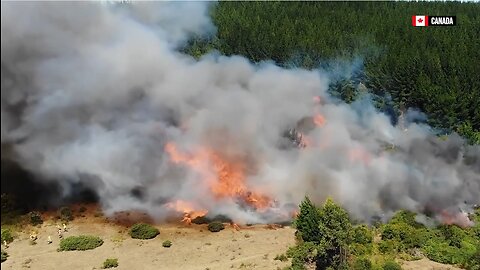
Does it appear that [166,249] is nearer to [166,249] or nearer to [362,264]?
[166,249]

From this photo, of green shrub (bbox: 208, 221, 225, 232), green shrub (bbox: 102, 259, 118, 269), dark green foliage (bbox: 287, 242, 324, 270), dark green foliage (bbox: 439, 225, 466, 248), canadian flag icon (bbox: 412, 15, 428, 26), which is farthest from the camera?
canadian flag icon (bbox: 412, 15, 428, 26)

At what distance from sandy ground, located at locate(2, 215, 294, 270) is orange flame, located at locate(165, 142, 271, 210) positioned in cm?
441

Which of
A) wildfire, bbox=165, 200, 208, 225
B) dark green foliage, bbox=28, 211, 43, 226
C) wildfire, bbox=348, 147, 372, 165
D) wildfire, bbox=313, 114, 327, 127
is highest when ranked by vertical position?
wildfire, bbox=313, 114, 327, 127

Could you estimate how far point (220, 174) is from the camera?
49.0 metres

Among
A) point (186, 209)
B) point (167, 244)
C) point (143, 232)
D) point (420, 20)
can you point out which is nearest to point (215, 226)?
point (186, 209)

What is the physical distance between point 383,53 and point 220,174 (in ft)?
136

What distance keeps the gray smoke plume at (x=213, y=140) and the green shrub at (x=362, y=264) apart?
30.6ft

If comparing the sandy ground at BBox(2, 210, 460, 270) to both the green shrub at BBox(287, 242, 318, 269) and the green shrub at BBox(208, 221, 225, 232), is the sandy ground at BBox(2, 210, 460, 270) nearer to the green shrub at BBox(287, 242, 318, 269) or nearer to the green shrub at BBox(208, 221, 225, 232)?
the green shrub at BBox(208, 221, 225, 232)

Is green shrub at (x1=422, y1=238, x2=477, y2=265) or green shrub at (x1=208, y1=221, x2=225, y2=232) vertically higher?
green shrub at (x1=208, y1=221, x2=225, y2=232)

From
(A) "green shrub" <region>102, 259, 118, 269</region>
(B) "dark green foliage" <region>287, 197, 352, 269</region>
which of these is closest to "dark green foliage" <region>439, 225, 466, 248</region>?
(B) "dark green foliage" <region>287, 197, 352, 269</region>

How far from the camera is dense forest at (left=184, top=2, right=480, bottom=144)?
63.1 m

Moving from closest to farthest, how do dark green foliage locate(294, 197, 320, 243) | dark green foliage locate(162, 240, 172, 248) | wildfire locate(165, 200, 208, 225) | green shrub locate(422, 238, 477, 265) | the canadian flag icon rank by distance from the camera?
dark green foliage locate(294, 197, 320, 243) → green shrub locate(422, 238, 477, 265) → dark green foliage locate(162, 240, 172, 248) → wildfire locate(165, 200, 208, 225) → the canadian flag icon

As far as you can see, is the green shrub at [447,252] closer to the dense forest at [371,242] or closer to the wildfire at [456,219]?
the dense forest at [371,242]

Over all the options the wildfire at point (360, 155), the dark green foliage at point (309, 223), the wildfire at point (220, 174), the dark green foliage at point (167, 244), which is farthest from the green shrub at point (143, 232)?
the wildfire at point (360, 155)
